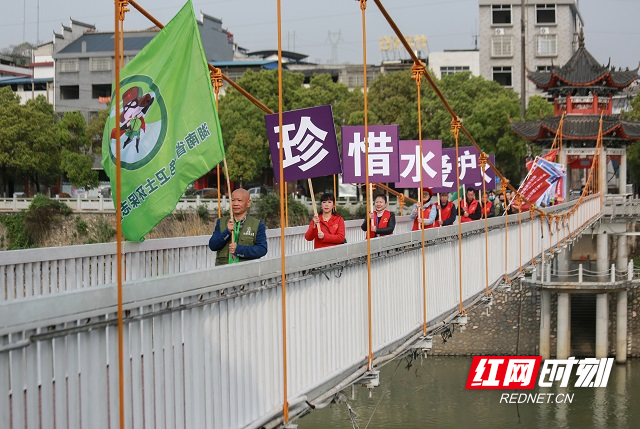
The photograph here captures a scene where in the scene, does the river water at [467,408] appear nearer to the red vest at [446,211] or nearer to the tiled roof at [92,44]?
the red vest at [446,211]

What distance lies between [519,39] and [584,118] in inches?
1103

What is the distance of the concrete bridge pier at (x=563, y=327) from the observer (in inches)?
1439

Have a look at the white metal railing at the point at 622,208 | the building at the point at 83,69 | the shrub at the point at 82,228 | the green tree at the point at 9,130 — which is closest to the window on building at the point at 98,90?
the building at the point at 83,69

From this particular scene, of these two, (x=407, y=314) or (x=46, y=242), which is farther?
(x=46, y=242)

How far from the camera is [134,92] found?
23.3 feet

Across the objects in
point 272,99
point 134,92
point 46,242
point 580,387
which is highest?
point 272,99

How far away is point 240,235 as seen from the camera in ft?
25.0

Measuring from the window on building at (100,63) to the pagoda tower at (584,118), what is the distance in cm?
3194

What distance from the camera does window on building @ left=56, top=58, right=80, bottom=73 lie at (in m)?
65.5

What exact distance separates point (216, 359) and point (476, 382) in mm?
27884

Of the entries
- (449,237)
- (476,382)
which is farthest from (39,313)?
(476,382)

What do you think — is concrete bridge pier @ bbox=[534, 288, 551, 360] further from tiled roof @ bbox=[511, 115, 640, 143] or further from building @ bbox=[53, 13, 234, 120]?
building @ bbox=[53, 13, 234, 120]

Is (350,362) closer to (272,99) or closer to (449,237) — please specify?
(449,237)

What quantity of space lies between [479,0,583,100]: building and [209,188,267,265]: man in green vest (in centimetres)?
5963
